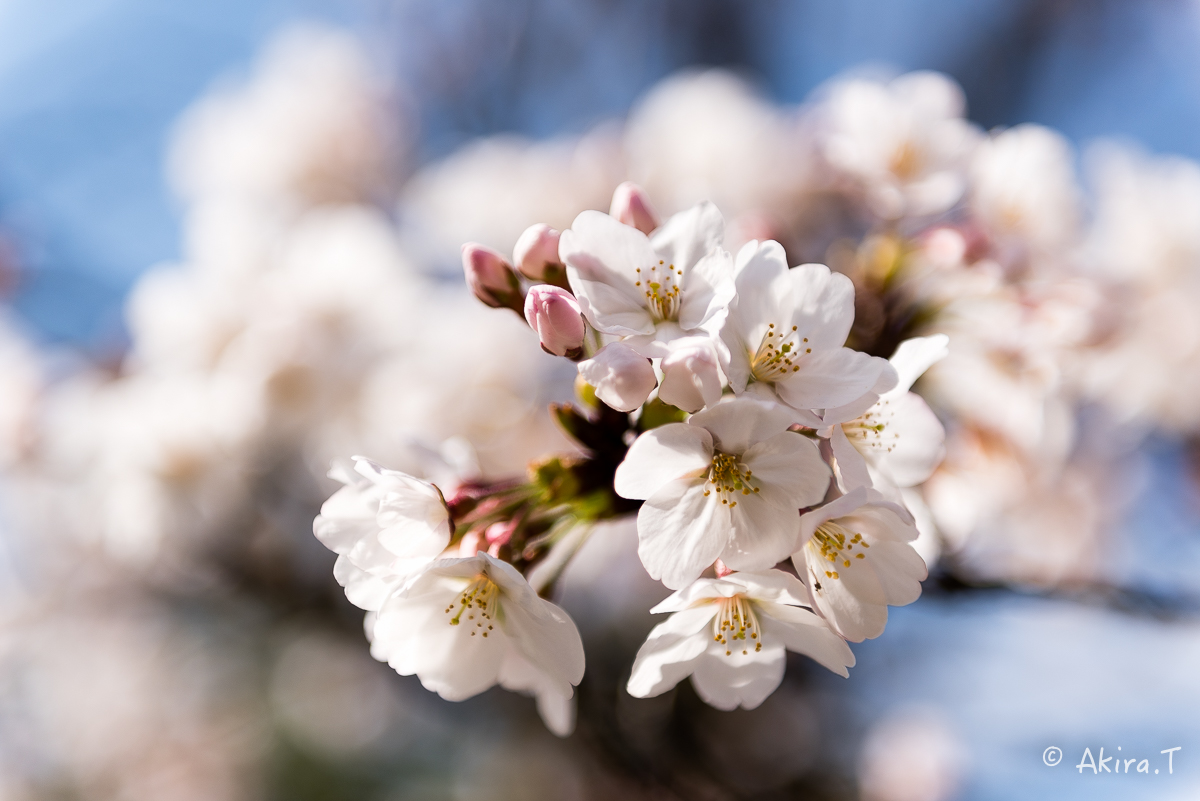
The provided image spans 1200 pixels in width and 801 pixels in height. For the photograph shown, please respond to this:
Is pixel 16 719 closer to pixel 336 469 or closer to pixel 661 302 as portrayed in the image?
pixel 336 469

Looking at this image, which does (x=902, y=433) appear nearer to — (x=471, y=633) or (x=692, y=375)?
(x=692, y=375)

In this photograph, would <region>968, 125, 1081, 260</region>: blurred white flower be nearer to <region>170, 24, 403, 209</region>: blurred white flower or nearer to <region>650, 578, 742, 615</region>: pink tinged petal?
<region>650, 578, 742, 615</region>: pink tinged petal

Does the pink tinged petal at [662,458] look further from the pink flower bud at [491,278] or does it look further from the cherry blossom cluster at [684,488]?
the pink flower bud at [491,278]

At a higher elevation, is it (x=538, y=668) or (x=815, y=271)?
(x=815, y=271)

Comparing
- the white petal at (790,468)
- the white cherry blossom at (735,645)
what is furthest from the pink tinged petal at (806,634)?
the white petal at (790,468)

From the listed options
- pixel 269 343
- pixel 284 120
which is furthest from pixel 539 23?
pixel 269 343

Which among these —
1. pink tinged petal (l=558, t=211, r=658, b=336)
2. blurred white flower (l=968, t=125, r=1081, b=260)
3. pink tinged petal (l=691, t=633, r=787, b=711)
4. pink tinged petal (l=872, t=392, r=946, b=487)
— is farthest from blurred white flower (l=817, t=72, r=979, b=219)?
pink tinged petal (l=691, t=633, r=787, b=711)
